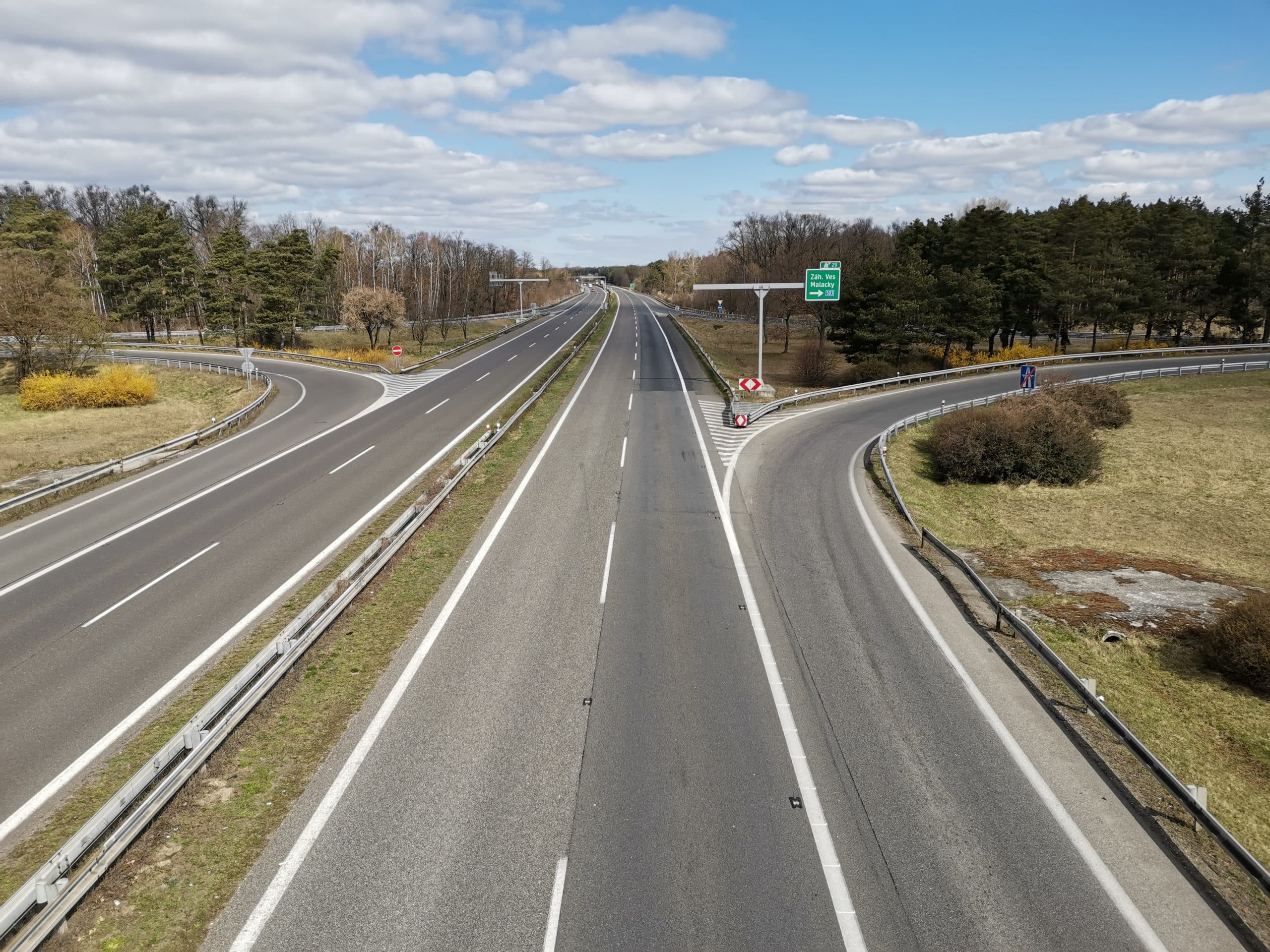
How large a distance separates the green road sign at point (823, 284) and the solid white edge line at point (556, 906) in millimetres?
33728

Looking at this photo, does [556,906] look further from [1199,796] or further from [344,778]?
[1199,796]

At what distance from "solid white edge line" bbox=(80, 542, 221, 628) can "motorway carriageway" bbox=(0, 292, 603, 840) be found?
5 centimetres

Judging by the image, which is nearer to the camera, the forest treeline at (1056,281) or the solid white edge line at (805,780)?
the solid white edge line at (805,780)

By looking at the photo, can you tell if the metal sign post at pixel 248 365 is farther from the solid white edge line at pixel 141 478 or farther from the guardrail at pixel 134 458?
the solid white edge line at pixel 141 478

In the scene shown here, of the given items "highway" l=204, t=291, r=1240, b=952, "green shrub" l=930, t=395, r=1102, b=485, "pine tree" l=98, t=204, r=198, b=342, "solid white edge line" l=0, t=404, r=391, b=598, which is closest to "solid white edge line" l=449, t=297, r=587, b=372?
"solid white edge line" l=0, t=404, r=391, b=598

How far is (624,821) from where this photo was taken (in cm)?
927

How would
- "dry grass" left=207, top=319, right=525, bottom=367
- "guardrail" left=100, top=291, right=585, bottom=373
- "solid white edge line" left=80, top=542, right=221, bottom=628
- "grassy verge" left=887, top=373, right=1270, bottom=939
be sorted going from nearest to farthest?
"grassy verge" left=887, top=373, right=1270, bottom=939, "solid white edge line" left=80, top=542, right=221, bottom=628, "guardrail" left=100, top=291, right=585, bottom=373, "dry grass" left=207, top=319, right=525, bottom=367

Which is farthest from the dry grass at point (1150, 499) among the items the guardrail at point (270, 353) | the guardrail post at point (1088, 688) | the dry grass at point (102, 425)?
the guardrail at point (270, 353)

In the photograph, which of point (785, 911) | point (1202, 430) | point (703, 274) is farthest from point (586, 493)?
point (703, 274)

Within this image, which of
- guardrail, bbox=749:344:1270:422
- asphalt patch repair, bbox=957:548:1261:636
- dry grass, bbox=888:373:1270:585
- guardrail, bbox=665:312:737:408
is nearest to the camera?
asphalt patch repair, bbox=957:548:1261:636

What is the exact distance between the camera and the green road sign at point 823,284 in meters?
38.0

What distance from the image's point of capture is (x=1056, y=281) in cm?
5809

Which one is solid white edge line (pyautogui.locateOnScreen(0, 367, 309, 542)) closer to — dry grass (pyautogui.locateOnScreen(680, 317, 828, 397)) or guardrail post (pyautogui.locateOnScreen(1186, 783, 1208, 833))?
dry grass (pyautogui.locateOnScreen(680, 317, 828, 397))

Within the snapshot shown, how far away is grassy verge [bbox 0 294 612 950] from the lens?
785 cm
